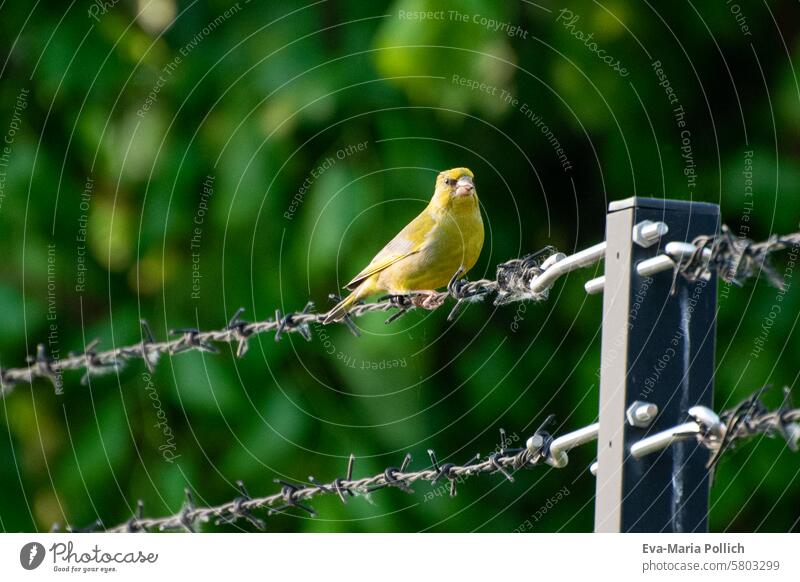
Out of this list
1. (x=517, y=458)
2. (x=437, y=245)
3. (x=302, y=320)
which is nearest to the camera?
(x=517, y=458)

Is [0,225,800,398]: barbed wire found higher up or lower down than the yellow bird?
lower down

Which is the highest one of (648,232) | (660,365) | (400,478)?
(648,232)

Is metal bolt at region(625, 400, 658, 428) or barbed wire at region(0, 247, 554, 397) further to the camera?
barbed wire at region(0, 247, 554, 397)

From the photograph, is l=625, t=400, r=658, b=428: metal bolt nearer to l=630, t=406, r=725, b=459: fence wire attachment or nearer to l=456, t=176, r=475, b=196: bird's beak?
l=630, t=406, r=725, b=459: fence wire attachment

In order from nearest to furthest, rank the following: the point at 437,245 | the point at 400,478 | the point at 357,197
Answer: the point at 400,478 → the point at 437,245 → the point at 357,197

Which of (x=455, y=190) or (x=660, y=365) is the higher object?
(x=455, y=190)

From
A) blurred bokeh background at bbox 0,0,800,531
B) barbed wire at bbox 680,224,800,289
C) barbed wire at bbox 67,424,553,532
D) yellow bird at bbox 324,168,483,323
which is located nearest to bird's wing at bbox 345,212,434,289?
yellow bird at bbox 324,168,483,323

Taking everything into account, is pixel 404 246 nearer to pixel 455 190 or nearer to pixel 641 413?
pixel 455 190

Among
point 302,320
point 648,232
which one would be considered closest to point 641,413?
point 648,232
